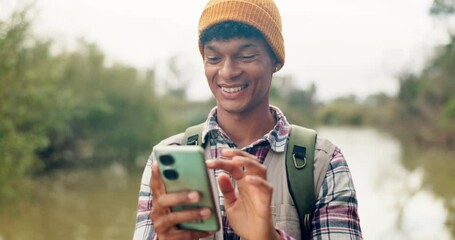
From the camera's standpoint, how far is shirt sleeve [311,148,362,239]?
182 cm

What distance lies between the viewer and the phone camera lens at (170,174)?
4.88ft

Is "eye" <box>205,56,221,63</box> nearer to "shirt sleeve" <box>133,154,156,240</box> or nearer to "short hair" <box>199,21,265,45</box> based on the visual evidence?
"short hair" <box>199,21,265,45</box>

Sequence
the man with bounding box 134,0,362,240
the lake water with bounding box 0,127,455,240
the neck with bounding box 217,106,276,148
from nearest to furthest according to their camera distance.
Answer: the man with bounding box 134,0,362,240, the neck with bounding box 217,106,276,148, the lake water with bounding box 0,127,455,240

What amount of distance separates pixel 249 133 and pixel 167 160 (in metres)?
0.64

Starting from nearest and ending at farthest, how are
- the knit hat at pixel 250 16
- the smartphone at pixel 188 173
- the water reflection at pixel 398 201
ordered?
the smartphone at pixel 188 173, the knit hat at pixel 250 16, the water reflection at pixel 398 201

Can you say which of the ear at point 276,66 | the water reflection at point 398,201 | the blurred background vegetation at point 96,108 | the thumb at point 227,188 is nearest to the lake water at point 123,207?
the water reflection at point 398,201

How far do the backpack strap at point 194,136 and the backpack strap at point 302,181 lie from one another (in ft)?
1.07

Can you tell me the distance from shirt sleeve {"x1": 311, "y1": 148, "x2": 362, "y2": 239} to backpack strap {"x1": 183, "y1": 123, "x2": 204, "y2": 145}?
0.46 meters

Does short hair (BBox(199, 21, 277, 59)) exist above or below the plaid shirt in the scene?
above

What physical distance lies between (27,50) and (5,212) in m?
4.19

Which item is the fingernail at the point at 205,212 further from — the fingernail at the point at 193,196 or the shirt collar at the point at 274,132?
the shirt collar at the point at 274,132

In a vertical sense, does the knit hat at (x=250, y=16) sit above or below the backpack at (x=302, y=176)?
above

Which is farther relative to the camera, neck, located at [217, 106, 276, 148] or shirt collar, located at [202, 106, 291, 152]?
neck, located at [217, 106, 276, 148]

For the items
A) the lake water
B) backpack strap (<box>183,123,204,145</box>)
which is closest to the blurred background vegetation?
the lake water
